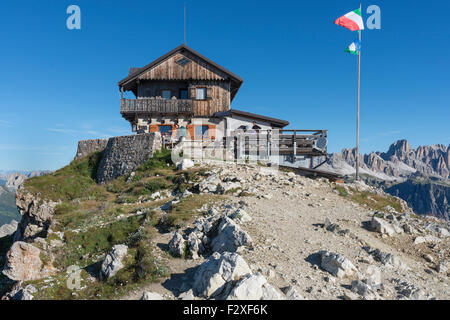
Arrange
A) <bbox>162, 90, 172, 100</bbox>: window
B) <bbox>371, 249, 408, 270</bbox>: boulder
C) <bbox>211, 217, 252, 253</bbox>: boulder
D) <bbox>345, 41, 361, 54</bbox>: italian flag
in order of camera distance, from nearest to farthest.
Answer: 1. <bbox>371, 249, 408, 270</bbox>: boulder
2. <bbox>211, 217, 252, 253</bbox>: boulder
3. <bbox>345, 41, 361, 54</bbox>: italian flag
4. <bbox>162, 90, 172, 100</bbox>: window

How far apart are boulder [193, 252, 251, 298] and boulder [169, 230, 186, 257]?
65.3 inches

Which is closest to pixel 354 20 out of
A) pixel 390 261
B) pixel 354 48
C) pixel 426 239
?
pixel 354 48

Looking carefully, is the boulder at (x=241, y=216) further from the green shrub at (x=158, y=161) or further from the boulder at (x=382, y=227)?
the green shrub at (x=158, y=161)

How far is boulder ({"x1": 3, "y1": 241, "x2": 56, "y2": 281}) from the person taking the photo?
956 centimetres

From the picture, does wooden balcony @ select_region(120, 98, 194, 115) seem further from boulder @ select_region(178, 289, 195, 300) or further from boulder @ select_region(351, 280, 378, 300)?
boulder @ select_region(351, 280, 378, 300)

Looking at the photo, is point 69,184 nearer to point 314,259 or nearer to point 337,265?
point 314,259

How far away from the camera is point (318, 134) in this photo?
2281 centimetres

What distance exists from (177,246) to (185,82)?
26105 millimetres

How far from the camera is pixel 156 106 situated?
30297 mm

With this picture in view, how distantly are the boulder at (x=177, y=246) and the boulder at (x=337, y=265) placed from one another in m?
4.12

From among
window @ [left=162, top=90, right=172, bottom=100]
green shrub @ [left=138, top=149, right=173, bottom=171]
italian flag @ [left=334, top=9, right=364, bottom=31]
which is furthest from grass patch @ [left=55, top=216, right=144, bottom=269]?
window @ [left=162, top=90, right=172, bottom=100]

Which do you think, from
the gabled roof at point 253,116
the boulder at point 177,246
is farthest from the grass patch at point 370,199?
the gabled roof at point 253,116
